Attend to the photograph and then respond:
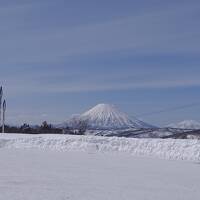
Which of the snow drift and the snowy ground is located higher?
the snow drift

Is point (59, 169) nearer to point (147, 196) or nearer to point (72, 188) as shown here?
point (72, 188)

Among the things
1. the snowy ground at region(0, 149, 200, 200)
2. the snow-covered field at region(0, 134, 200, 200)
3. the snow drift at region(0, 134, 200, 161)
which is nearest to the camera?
the snowy ground at region(0, 149, 200, 200)

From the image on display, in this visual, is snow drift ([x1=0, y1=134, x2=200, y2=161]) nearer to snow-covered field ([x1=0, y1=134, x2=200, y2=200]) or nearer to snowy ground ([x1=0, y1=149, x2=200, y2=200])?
snow-covered field ([x1=0, y1=134, x2=200, y2=200])

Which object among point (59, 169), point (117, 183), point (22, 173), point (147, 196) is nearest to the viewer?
point (147, 196)

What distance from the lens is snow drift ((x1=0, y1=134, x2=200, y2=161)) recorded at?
87.6ft

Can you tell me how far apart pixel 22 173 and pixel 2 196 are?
5.12 metres

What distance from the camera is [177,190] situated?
1372 cm

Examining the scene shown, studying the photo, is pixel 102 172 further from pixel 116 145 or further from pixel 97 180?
pixel 116 145

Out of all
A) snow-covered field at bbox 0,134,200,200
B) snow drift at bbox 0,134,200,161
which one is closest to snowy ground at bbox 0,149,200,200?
snow-covered field at bbox 0,134,200,200

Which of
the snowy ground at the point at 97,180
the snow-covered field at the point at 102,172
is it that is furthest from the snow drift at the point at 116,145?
the snowy ground at the point at 97,180

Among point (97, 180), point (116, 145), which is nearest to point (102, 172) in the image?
point (97, 180)

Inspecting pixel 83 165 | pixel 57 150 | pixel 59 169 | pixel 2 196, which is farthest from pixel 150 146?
pixel 2 196

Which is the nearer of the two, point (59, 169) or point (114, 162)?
point (59, 169)

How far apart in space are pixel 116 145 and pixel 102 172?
36.8ft
